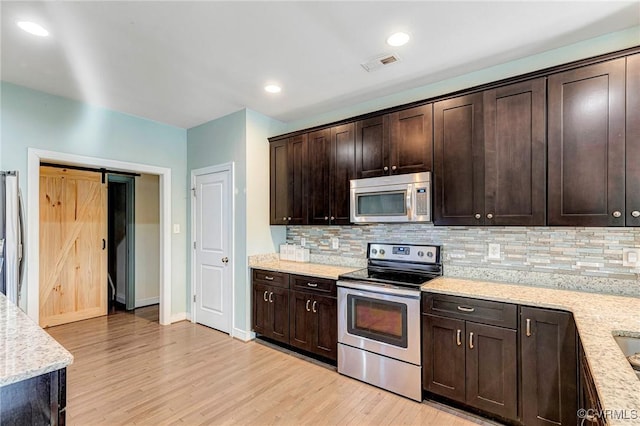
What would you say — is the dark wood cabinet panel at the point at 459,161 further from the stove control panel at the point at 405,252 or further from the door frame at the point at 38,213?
the door frame at the point at 38,213

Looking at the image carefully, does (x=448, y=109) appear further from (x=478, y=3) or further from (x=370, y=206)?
(x=370, y=206)

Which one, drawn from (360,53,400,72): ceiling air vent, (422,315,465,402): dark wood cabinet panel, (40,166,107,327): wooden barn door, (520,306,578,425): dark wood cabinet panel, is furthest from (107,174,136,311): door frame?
(520,306,578,425): dark wood cabinet panel

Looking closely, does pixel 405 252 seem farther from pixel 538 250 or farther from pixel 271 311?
pixel 271 311

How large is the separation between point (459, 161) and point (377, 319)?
1475 millimetres

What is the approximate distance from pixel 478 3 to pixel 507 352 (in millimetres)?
2220

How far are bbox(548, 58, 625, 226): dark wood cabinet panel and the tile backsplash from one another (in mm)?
312

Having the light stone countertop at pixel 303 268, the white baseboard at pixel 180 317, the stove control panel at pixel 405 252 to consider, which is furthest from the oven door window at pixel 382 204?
the white baseboard at pixel 180 317

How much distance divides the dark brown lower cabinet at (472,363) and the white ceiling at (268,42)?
204cm

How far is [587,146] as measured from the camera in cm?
207

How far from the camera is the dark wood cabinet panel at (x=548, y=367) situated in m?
1.85

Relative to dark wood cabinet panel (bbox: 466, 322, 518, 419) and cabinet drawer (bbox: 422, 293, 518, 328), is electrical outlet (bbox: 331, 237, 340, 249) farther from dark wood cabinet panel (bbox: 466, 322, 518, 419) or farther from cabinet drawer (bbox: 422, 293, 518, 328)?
dark wood cabinet panel (bbox: 466, 322, 518, 419)

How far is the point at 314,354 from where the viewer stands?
126 inches

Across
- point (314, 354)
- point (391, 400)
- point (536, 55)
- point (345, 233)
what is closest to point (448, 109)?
point (536, 55)

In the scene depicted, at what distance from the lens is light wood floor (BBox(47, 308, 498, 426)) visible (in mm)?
2213
